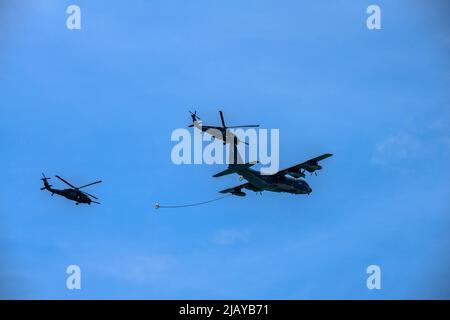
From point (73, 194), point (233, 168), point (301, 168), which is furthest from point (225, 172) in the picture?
point (73, 194)

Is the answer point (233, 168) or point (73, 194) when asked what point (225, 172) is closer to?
point (233, 168)

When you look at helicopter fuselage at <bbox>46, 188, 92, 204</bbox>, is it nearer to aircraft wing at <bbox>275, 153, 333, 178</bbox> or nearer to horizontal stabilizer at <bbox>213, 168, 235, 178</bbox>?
horizontal stabilizer at <bbox>213, 168, 235, 178</bbox>

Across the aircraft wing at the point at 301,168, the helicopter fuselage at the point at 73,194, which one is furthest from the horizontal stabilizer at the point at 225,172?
the helicopter fuselage at the point at 73,194

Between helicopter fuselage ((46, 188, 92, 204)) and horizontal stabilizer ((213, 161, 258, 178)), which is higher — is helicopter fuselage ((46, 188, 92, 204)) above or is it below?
below

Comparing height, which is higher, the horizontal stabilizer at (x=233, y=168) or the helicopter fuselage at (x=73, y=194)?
the horizontal stabilizer at (x=233, y=168)

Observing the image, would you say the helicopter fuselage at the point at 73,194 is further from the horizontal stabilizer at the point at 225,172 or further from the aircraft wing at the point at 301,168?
the aircraft wing at the point at 301,168

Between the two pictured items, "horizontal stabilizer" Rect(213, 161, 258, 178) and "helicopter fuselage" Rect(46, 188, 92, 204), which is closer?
"horizontal stabilizer" Rect(213, 161, 258, 178)

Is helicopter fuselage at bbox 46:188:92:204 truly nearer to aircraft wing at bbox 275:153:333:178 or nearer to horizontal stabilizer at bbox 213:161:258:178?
horizontal stabilizer at bbox 213:161:258:178

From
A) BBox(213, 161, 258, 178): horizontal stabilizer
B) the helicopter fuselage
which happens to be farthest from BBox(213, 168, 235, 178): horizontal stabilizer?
the helicopter fuselage

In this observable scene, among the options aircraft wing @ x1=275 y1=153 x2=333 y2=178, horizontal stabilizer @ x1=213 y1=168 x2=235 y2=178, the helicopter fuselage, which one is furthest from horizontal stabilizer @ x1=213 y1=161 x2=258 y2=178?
the helicopter fuselage

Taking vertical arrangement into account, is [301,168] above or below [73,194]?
above

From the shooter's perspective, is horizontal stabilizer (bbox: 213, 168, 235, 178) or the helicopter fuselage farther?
the helicopter fuselage

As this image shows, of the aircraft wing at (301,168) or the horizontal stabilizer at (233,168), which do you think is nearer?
the horizontal stabilizer at (233,168)
